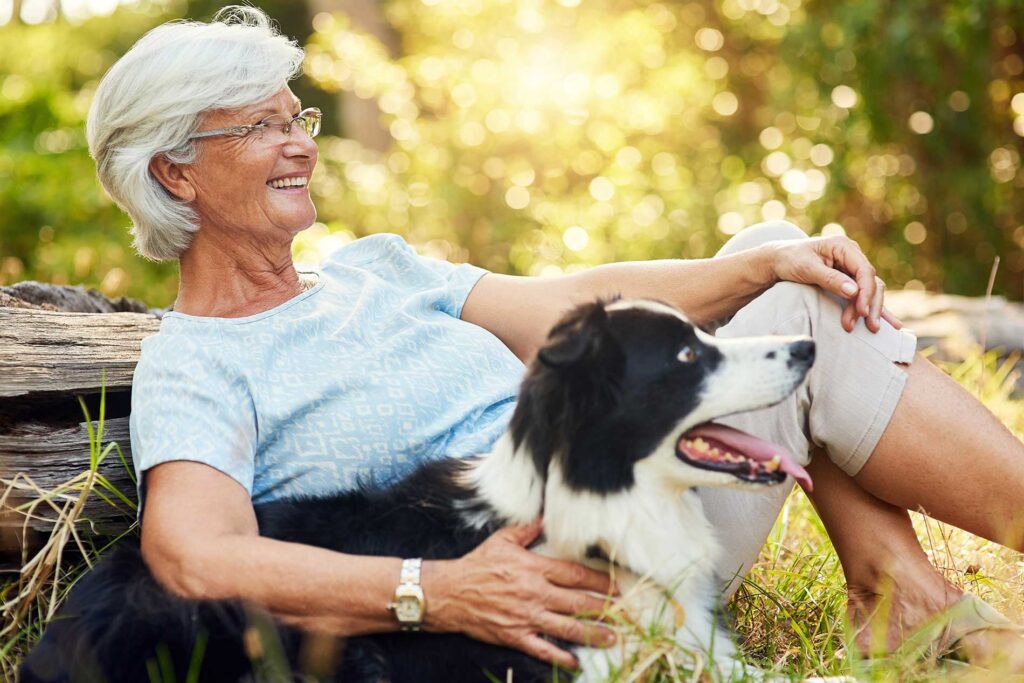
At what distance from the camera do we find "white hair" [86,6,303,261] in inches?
104

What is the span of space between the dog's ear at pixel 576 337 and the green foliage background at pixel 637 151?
13.2 feet

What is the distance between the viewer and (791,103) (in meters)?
7.46

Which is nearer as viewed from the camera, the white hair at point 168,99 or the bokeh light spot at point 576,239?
the white hair at point 168,99

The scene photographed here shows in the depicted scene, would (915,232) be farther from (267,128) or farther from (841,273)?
(267,128)

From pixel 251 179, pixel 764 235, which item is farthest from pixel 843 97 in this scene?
pixel 251 179

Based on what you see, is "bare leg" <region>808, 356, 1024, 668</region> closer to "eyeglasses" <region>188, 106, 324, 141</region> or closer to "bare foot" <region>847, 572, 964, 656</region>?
"bare foot" <region>847, 572, 964, 656</region>

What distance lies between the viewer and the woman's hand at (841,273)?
2508 millimetres

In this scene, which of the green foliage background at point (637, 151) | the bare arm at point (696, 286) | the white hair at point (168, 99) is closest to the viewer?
the bare arm at point (696, 286)

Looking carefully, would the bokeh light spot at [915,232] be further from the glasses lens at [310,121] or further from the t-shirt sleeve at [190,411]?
the t-shirt sleeve at [190,411]

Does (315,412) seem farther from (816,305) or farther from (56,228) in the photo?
(56,228)

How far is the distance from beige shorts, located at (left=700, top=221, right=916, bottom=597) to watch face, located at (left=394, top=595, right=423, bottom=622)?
0.81m

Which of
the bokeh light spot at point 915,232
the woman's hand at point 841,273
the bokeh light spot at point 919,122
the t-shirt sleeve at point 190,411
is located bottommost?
the bokeh light spot at point 915,232

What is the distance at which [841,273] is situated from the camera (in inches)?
99.6

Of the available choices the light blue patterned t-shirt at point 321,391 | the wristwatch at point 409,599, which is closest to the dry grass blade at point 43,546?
the light blue patterned t-shirt at point 321,391
